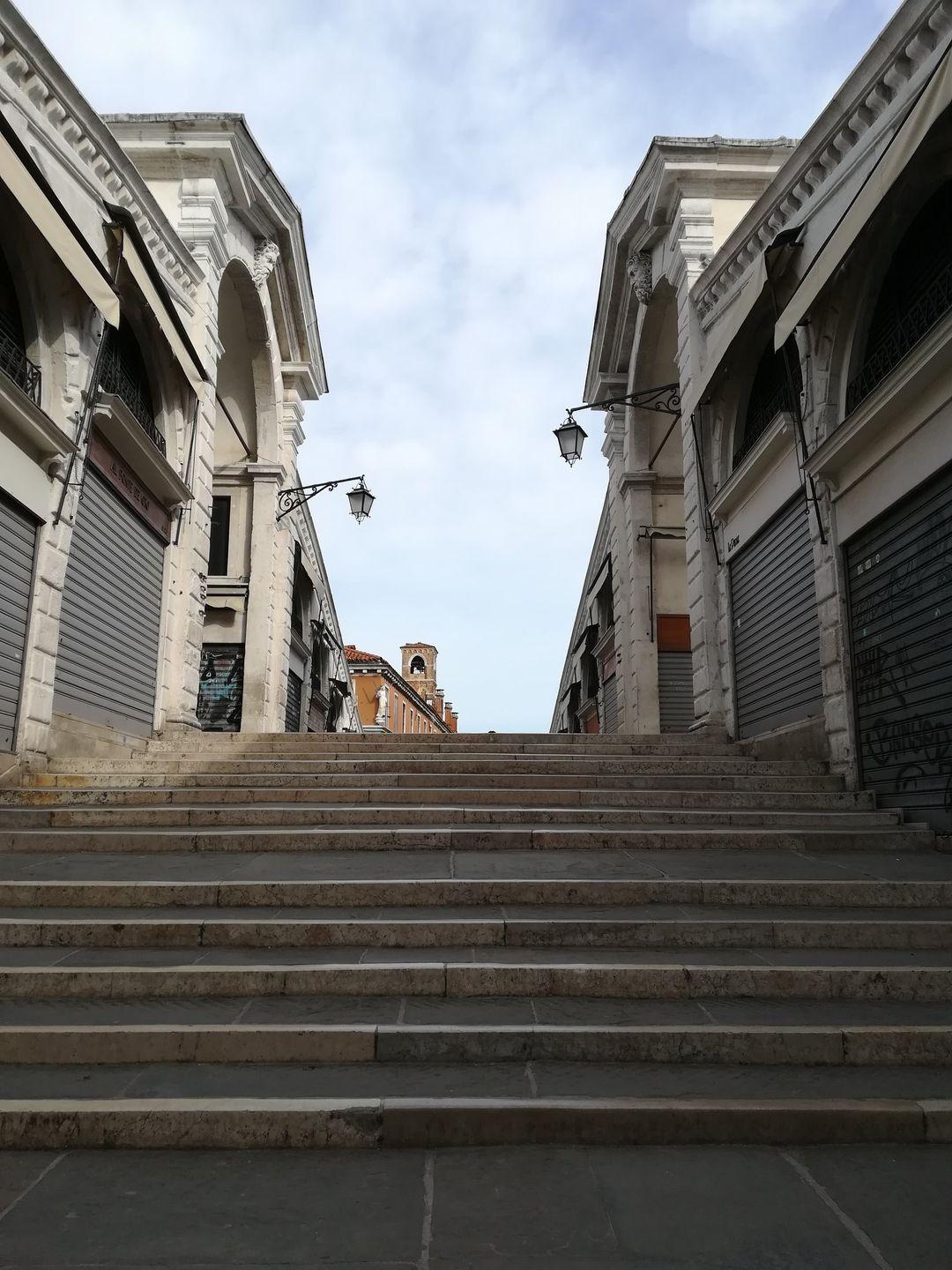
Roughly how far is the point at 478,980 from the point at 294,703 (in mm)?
18569

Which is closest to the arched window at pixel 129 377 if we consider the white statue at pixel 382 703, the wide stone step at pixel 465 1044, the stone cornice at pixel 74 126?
the stone cornice at pixel 74 126

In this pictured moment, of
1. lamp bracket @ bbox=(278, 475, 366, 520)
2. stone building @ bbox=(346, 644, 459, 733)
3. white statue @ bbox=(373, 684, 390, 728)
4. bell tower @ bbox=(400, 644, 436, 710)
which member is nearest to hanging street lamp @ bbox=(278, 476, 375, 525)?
lamp bracket @ bbox=(278, 475, 366, 520)

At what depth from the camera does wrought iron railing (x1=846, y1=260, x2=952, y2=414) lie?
280 inches

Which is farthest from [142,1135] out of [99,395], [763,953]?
[99,395]

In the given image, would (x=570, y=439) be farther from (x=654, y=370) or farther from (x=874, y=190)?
(x=874, y=190)

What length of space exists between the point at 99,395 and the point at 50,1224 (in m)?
8.49

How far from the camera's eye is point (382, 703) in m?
52.7

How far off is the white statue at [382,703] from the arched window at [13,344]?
42815 mm

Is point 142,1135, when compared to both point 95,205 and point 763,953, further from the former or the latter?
point 95,205

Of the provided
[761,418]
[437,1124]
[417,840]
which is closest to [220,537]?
[761,418]

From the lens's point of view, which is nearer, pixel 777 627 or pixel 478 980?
pixel 478 980

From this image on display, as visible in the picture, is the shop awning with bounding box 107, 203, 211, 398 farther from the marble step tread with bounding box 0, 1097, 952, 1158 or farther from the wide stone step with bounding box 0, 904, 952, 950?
the marble step tread with bounding box 0, 1097, 952, 1158

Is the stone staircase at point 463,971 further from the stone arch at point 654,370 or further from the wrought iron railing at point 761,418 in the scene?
the stone arch at point 654,370

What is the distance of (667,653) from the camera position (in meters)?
17.7
